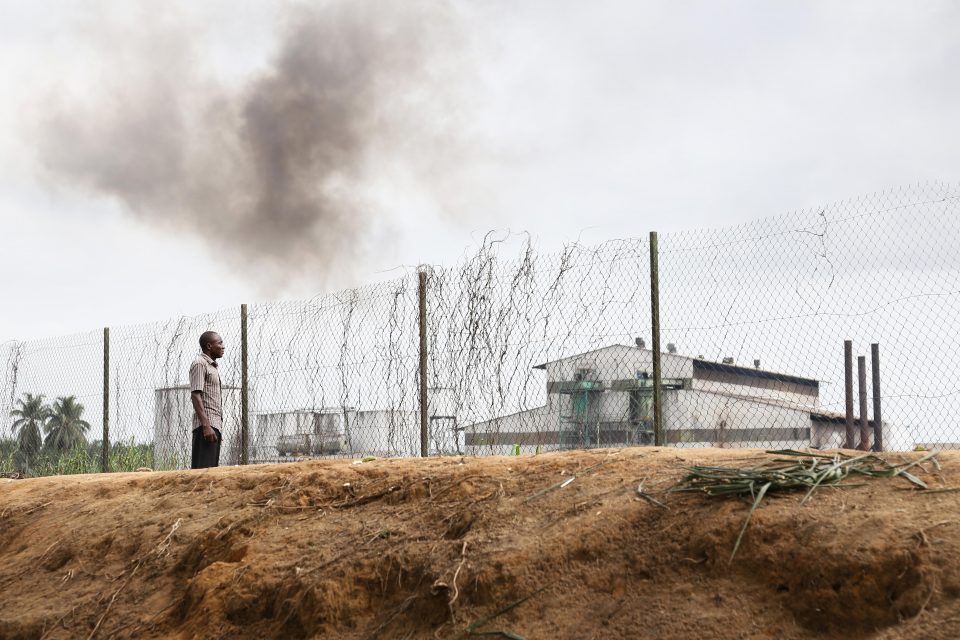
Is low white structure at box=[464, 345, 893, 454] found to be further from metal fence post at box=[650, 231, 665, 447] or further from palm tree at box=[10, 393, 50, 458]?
palm tree at box=[10, 393, 50, 458]

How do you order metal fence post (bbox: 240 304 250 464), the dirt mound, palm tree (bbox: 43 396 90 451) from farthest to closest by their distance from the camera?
palm tree (bbox: 43 396 90 451)
metal fence post (bbox: 240 304 250 464)
the dirt mound

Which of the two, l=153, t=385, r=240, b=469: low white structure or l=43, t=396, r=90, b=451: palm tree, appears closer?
l=153, t=385, r=240, b=469: low white structure

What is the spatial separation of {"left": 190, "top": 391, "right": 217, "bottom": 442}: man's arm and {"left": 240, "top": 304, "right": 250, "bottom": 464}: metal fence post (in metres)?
1.76

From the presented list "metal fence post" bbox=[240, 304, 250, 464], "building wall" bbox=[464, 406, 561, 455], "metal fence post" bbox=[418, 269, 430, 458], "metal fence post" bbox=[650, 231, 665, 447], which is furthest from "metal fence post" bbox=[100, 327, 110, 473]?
"metal fence post" bbox=[650, 231, 665, 447]

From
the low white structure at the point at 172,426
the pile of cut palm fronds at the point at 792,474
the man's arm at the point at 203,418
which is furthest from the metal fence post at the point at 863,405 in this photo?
the low white structure at the point at 172,426

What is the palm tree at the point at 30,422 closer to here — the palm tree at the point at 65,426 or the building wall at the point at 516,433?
the palm tree at the point at 65,426

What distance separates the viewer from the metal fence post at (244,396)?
891 centimetres

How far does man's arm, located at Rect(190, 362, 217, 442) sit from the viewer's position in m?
7.02

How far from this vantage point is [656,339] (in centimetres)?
634

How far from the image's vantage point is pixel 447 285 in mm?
7840

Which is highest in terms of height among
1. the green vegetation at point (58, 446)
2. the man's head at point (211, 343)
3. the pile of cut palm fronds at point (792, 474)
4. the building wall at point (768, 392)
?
the man's head at point (211, 343)

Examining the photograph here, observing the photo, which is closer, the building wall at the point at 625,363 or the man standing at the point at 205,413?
the building wall at the point at 625,363

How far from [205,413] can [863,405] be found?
15.5ft

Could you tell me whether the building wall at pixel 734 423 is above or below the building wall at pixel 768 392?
below
